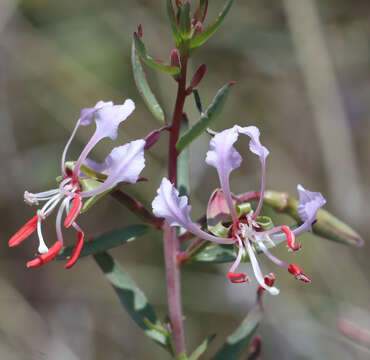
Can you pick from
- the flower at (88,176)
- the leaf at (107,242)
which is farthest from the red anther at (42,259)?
the leaf at (107,242)

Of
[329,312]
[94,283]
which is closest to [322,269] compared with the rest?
[329,312]

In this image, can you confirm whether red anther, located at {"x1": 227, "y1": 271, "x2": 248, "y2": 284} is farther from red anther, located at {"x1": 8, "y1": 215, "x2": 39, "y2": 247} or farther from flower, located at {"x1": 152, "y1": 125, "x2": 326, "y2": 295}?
red anther, located at {"x1": 8, "y1": 215, "x2": 39, "y2": 247}

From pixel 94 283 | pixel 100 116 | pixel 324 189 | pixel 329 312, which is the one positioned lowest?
pixel 329 312

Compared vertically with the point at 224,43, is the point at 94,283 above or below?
below

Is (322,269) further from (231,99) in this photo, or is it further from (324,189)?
(231,99)

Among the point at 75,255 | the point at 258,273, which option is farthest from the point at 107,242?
the point at 258,273

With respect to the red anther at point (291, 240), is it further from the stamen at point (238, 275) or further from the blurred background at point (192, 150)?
the blurred background at point (192, 150)

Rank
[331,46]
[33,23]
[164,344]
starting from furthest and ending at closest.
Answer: [331,46]
[33,23]
[164,344]
